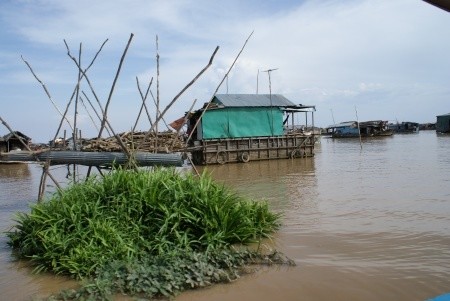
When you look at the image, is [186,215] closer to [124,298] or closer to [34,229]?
[124,298]

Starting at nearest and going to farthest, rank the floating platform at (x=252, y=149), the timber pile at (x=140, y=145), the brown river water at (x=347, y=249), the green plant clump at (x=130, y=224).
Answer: the brown river water at (x=347, y=249) < the green plant clump at (x=130, y=224) < the timber pile at (x=140, y=145) < the floating platform at (x=252, y=149)

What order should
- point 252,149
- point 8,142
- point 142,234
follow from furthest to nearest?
1. point 8,142
2. point 252,149
3. point 142,234

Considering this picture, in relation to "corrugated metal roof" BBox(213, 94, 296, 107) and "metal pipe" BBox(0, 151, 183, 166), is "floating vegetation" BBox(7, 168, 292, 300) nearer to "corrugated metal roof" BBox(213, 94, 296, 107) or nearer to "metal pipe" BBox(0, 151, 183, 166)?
"metal pipe" BBox(0, 151, 183, 166)

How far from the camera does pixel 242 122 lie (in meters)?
25.0

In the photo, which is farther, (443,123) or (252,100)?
(443,123)

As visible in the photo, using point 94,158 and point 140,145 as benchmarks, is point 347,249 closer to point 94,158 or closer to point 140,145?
point 140,145

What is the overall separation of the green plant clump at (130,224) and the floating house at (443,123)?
174 ft

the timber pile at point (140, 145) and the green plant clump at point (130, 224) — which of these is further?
the timber pile at point (140, 145)

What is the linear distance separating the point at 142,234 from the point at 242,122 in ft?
64.9

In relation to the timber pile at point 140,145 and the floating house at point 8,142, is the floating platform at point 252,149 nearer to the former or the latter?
the timber pile at point 140,145

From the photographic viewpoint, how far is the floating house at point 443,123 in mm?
51406

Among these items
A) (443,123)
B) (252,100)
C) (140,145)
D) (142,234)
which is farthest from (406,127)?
(142,234)

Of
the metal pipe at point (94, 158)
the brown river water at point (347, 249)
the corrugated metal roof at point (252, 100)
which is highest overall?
the corrugated metal roof at point (252, 100)

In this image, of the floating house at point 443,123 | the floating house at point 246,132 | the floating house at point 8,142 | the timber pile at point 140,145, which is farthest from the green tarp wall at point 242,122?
the floating house at point 443,123
